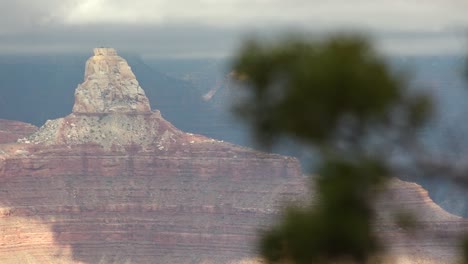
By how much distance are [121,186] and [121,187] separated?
0.10 meters

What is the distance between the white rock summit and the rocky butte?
0.26 ft

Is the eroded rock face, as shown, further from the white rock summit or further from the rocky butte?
the white rock summit

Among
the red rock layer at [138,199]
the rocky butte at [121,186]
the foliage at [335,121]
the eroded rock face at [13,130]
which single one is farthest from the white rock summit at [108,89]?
the foliage at [335,121]

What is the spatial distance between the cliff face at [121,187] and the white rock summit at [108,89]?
0.09m

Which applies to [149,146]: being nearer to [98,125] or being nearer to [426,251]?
[98,125]

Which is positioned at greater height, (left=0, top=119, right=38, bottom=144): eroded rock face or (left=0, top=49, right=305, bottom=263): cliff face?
(left=0, top=119, right=38, bottom=144): eroded rock face

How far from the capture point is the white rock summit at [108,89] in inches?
4407

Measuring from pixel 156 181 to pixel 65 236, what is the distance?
8605mm

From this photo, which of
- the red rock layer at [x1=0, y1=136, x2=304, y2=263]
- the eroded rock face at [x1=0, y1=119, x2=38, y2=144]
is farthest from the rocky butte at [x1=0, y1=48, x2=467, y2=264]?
the eroded rock face at [x1=0, y1=119, x2=38, y2=144]

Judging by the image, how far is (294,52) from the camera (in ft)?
38.6

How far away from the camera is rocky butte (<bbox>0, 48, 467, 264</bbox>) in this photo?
352 ft

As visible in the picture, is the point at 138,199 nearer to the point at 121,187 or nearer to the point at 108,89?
the point at 121,187

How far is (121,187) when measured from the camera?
374ft

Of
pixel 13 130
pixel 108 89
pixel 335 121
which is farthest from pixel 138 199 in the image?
pixel 335 121
